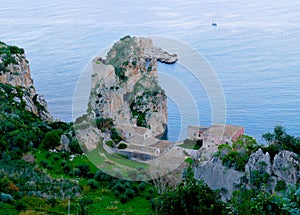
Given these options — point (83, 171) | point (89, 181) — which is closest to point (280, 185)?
point (89, 181)

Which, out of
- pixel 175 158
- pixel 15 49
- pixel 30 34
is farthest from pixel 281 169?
pixel 30 34

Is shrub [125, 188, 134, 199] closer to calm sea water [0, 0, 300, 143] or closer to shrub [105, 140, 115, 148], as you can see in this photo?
shrub [105, 140, 115, 148]

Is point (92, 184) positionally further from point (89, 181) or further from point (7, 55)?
point (7, 55)

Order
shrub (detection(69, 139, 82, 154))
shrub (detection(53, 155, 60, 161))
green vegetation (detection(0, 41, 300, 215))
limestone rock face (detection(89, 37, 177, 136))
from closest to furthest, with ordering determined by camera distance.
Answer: green vegetation (detection(0, 41, 300, 215)) < shrub (detection(53, 155, 60, 161)) < shrub (detection(69, 139, 82, 154)) < limestone rock face (detection(89, 37, 177, 136))

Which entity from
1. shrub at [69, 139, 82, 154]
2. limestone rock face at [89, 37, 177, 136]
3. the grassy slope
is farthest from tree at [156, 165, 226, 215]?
limestone rock face at [89, 37, 177, 136]

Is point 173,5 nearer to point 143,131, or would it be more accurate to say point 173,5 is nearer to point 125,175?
point 143,131

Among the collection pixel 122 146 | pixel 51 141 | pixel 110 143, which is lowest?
pixel 122 146
